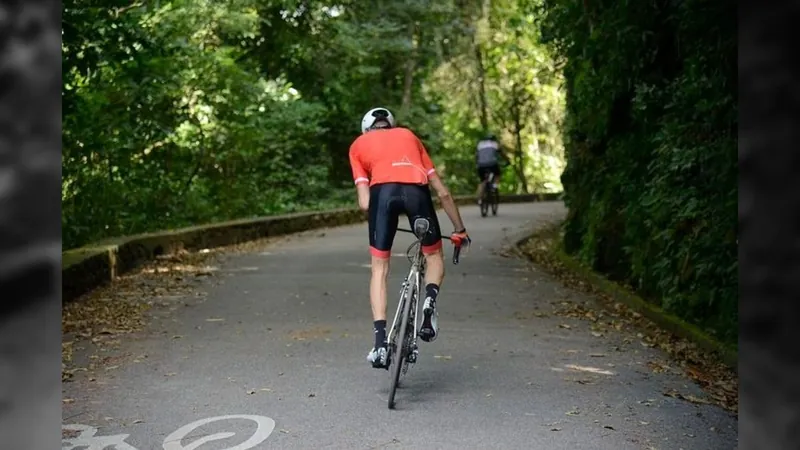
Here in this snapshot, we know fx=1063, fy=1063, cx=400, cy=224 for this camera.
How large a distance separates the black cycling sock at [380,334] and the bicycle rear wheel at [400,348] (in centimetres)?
8

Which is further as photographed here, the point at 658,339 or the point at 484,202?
the point at 484,202

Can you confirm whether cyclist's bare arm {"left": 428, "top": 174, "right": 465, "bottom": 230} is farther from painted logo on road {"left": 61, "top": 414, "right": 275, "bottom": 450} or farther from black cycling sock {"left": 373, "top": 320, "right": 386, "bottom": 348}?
painted logo on road {"left": 61, "top": 414, "right": 275, "bottom": 450}

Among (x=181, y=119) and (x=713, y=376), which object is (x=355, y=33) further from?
(x=713, y=376)

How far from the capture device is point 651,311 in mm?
10742

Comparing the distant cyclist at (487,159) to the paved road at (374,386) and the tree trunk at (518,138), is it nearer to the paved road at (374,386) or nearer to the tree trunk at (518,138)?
the paved road at (374,386)

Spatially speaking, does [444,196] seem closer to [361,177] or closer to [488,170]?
[361,177]

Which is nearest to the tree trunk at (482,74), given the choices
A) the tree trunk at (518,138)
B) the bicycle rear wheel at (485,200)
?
the tree trunk at (518,138)

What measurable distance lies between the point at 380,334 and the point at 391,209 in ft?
2.74

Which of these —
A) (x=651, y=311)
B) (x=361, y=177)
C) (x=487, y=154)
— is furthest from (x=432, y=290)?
(x=487, y=154)

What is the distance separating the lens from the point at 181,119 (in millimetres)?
22141

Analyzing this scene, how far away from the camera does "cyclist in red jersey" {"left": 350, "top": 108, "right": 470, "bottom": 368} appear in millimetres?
6977

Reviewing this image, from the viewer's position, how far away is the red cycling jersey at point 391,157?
698cm

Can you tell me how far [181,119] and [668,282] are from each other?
46.4 ft

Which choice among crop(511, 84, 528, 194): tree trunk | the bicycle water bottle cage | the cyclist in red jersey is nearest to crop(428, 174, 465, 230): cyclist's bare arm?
the cyclist in red jersey
